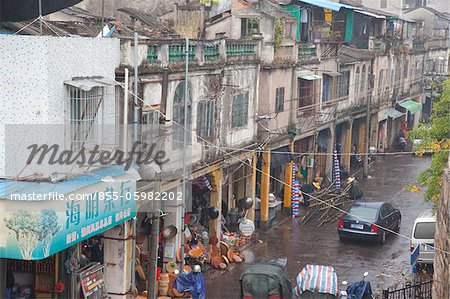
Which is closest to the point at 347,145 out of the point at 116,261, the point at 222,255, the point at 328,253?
the point at 328,253

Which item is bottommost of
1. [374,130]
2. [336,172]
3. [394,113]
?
[336,172]

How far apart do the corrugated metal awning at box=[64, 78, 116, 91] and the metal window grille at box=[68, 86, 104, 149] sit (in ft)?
0.51

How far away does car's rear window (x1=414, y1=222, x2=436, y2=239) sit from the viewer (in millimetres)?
23625

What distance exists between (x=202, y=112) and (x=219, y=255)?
441cm

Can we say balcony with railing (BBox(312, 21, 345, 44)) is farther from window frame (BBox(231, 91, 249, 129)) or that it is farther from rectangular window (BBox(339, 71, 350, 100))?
window frame (BBox(231, 91, 249, 129))

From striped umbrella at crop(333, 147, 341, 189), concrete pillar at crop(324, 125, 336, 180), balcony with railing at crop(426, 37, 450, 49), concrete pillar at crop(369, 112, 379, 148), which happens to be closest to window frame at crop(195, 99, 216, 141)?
striped umbrella at crop(333, 147, 341, 189)

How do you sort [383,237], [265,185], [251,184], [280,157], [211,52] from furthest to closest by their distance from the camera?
[280,157]
[265,185]
[251,184]
[383,237]
[211,52]

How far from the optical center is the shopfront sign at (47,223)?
1501 centimetres

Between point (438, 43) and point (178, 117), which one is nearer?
point (178, 117)

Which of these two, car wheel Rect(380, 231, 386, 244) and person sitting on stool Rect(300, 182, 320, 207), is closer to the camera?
car wheel Rect(380, 231, 386, 244)

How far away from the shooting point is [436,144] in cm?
2017

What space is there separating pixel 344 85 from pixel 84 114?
2267 cm

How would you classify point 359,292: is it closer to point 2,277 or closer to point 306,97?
point 2,277

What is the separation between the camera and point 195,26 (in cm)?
2759
